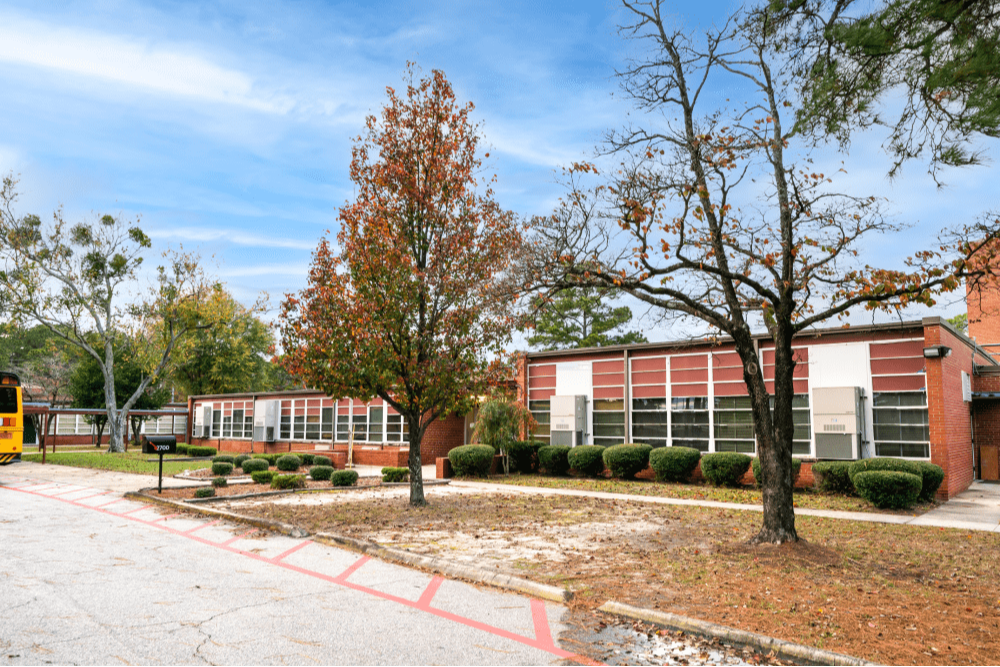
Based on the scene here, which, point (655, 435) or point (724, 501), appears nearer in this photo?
point (724, 501)

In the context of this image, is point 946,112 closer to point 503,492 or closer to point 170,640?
point 170,640

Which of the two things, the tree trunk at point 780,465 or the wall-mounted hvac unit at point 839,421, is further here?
the wall-mounted hvac unit at point 839,421

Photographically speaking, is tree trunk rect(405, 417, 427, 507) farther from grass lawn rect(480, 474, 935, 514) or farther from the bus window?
the bus window

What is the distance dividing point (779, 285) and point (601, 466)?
12.8m

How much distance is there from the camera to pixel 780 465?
366 inches

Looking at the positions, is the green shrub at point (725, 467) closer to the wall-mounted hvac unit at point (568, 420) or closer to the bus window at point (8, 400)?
the wall-mounted hvac unit at point (568, 420)

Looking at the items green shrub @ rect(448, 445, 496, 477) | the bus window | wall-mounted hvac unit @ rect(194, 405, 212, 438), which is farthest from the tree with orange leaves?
wall-mounted hvac unit @ rect(194, 405, 212, 438)

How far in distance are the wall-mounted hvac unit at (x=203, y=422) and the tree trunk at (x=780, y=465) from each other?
1596 inches

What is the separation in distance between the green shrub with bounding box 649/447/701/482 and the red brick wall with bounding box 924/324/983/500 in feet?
19.1

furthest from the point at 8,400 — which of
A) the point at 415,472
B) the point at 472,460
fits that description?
the point at 415,472

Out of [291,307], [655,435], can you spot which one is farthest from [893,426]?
[291,307]

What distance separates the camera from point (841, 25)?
6.77 metres

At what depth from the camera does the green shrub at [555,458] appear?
21734 mm

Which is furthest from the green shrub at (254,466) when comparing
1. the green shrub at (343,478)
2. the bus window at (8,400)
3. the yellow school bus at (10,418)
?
the bus window at (8,400)
